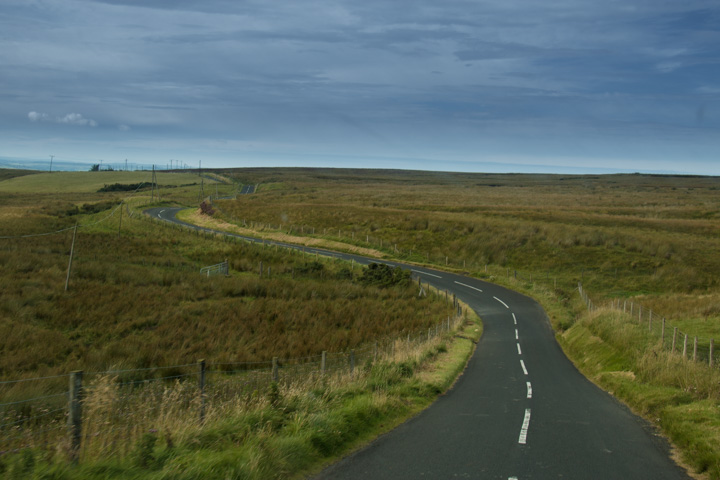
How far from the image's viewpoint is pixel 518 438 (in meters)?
9.09

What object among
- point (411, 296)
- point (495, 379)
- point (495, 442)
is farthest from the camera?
point (411, 296)

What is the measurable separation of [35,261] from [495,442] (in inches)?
1253

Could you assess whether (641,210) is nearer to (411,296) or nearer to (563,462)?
(411,296)

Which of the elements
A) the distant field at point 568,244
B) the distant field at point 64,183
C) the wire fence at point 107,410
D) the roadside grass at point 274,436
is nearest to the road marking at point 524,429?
the roadside grass at point 274,436

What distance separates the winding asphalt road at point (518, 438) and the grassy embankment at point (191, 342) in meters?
0.70

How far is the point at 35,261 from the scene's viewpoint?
3216cm

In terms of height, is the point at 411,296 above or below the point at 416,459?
below

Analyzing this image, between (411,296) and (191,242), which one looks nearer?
(411,296)

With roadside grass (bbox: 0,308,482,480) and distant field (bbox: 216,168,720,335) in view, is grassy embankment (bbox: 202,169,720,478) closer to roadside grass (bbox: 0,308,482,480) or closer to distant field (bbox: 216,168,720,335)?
distant field (bbox: 216,168,720,335)

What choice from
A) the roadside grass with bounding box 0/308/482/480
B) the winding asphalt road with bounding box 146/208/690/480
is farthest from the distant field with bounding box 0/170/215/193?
the roadside grass with bounding box 0/308/482/480

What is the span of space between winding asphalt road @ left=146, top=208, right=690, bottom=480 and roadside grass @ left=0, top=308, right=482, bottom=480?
384 mm

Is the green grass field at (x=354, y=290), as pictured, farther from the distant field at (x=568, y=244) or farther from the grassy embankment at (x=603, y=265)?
the distant field at (x=568, y=244)

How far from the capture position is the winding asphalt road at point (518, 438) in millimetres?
7391

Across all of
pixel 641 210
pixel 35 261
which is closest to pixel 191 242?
pixel 35 261
